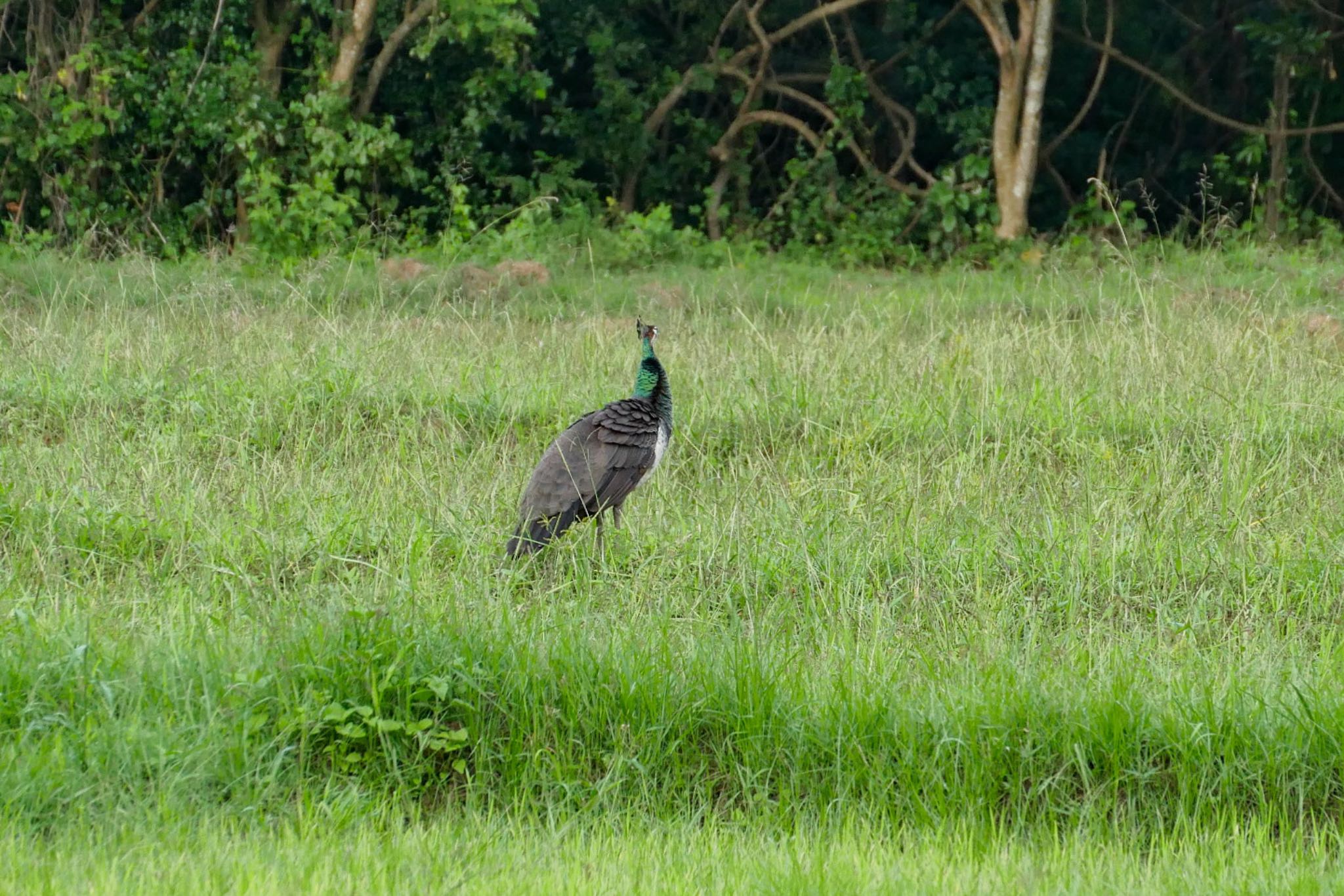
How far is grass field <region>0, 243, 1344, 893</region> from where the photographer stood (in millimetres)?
3488

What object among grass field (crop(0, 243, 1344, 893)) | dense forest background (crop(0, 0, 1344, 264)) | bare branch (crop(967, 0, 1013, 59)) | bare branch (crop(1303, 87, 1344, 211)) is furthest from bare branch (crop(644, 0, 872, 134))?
grass field (crop(0, 243, 1344, 893))

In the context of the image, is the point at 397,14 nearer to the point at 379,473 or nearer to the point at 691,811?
the point at 379,473

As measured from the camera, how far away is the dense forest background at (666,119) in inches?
542

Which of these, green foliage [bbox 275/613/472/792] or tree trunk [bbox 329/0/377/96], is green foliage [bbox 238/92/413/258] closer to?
tree trunk [bbox 329/0/377/96]

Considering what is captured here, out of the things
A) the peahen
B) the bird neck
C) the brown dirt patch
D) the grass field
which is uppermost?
the bird neck

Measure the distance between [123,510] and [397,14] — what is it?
9.66m

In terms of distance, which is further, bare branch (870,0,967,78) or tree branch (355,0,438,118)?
bare branch (870,0,967,78)

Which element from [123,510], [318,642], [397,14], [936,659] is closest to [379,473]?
[123,510]

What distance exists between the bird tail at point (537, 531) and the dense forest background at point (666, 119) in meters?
7.93

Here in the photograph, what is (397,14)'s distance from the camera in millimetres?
14227

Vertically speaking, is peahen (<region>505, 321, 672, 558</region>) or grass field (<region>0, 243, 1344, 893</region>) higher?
peahen (<region>505, 321, 672, 558</region>)

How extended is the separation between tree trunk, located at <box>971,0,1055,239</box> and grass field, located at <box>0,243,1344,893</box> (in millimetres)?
5809

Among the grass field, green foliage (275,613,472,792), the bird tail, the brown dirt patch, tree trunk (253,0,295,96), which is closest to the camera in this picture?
the grass field

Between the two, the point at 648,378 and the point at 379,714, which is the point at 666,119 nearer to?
the point at 648,378
